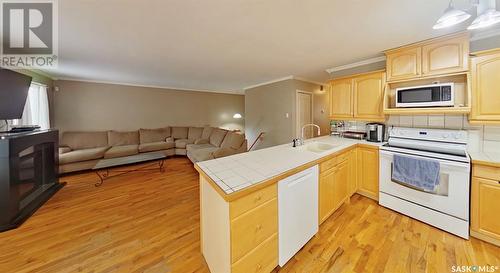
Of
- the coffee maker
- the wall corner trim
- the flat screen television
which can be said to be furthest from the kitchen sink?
the flat screen television

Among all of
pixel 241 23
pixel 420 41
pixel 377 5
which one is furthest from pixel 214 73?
pixel 420 41

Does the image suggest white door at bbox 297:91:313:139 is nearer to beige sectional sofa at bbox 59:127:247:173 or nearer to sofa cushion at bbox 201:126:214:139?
beige sectional sofa at bbox 59:127:247:173

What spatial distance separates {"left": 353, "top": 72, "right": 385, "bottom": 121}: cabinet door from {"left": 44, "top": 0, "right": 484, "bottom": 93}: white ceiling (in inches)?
16.6

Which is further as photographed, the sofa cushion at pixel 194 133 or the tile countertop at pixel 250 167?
the sofa cushion at pixel 194 133

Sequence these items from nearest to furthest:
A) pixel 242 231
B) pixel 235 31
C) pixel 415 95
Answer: pixel 242 231 < pixel 235 31 < pixel 415 95

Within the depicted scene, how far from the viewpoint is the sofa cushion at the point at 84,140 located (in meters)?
4.34

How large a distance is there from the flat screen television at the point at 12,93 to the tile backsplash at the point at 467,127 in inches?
212

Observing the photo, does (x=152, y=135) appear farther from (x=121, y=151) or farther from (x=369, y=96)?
(x=369, y=96)

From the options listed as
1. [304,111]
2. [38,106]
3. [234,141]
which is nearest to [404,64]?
[304,111]

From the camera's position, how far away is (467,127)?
2.19 meters

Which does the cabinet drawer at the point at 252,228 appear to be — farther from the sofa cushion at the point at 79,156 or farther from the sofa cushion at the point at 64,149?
the sofa cushion at the point at 64,149

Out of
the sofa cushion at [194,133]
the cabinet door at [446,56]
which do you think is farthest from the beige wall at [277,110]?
the cabinet door at [446,56]

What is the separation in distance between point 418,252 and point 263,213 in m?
1.56

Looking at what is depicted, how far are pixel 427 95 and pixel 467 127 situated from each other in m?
0.59
